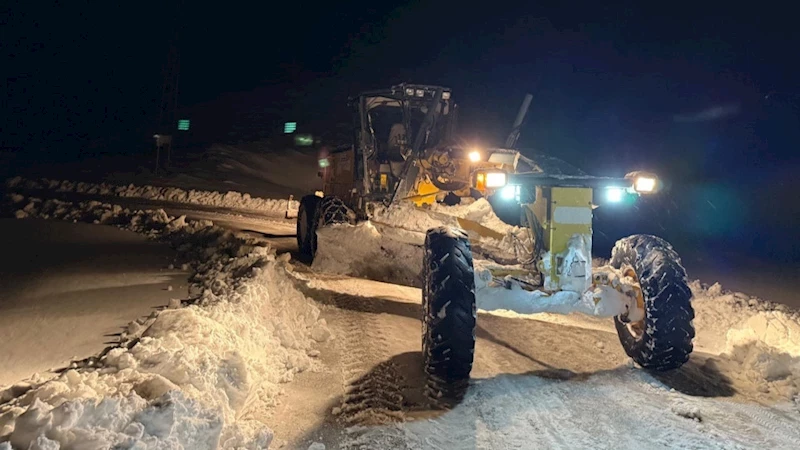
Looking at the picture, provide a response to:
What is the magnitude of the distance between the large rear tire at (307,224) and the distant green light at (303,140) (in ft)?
93.2

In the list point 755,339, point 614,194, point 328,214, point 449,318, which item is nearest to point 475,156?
point 328,214

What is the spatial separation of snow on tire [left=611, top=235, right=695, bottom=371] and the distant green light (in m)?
35.7

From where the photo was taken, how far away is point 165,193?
23.3m

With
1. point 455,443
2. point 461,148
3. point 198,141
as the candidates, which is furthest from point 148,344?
point 198,141

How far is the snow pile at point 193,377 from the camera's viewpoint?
3.20m

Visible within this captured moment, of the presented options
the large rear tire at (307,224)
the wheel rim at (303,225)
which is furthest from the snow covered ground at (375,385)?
the wheel rim at (303,225)

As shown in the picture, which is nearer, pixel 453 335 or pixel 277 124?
pixel 453 335

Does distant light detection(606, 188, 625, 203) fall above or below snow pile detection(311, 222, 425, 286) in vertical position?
above

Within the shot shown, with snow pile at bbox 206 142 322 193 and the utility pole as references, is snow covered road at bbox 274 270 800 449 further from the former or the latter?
the utility pole

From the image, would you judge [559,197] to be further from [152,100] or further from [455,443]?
[152,100]

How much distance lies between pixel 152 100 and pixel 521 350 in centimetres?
5347

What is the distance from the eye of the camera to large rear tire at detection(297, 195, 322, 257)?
11672mm

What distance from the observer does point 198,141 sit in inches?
1566

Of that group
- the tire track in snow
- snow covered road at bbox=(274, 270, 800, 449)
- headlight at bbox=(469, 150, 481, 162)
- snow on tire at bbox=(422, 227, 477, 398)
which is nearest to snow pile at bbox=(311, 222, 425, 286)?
headlight at bbox=(469, 150, 481, 162)
